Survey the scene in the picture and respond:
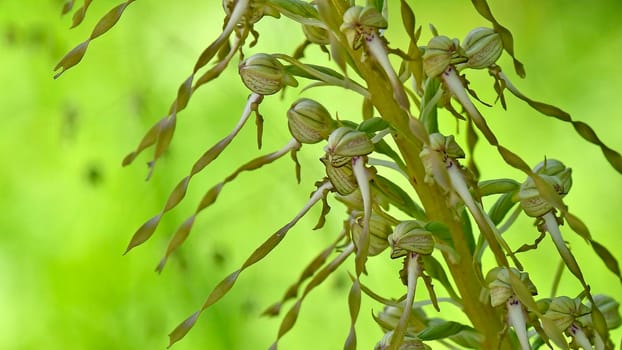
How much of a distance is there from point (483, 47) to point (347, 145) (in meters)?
0.13

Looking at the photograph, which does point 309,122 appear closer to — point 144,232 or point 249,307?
point 144,232

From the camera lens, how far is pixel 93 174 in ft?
5.89

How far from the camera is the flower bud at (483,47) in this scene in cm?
73

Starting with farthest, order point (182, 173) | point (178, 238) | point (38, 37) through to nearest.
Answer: point (182, 173) < point (38, 37) < point (178, 238)

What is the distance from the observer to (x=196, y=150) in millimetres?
2236

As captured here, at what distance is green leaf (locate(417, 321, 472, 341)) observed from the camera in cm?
71

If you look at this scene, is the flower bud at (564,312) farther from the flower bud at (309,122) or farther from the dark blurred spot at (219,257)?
the dark blurred spot at (219,257)

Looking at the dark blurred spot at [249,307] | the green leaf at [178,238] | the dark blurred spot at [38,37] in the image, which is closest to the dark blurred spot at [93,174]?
the dark blurred spot at [38,37]

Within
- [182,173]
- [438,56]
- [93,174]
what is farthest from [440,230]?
[182,173]

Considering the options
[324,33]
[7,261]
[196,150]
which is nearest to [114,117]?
[196,150]

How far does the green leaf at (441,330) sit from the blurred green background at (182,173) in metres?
1.12

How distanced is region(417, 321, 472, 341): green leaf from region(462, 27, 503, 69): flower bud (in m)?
0.19

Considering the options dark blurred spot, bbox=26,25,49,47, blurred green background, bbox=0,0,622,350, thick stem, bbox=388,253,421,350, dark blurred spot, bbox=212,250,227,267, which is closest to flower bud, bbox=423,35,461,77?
thick stem, bbox=388,253,421,350

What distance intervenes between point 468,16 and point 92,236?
3.28 ft
